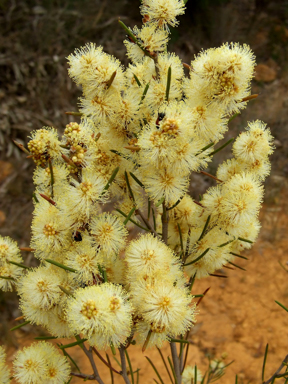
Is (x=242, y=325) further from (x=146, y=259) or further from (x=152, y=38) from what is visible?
(x=152, y=38)

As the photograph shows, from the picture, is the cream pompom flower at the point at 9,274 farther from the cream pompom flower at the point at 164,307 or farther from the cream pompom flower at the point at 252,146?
the cream pompom flower at the point at 252,146

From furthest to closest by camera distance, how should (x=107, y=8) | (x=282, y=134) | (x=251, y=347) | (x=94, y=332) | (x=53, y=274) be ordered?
(x=107, y=8), (x=282, y=134), (x=251, y=347), (x=53, y=274), (x=94, y=332)

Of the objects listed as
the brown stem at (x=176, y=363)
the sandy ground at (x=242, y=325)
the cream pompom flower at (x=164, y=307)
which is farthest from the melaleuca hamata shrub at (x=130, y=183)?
the sandy ground at (x=242, y=325)

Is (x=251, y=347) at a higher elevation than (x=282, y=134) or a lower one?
lower

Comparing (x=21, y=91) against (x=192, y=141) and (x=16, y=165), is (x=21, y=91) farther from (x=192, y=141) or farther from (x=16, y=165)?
(x=192, y=141)

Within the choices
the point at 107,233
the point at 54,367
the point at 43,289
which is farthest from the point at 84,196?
the point at 54,367

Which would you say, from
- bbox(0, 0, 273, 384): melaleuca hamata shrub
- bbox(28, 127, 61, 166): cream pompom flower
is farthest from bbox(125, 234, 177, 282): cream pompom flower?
bbox(28, 127, 61, 166): cream pompom flower

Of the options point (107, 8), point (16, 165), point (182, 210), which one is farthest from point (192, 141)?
point (107, 8)
